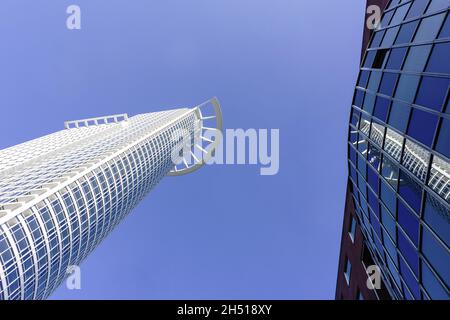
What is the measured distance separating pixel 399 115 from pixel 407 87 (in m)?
1.53

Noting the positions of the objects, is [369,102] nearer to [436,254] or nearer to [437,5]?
[437,5]

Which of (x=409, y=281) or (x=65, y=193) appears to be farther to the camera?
(x=65, y=193)

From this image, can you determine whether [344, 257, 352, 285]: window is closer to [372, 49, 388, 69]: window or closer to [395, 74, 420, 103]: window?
[372, 49, 388, 69]: window

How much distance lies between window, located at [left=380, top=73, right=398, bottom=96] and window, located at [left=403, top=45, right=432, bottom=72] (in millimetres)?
1319

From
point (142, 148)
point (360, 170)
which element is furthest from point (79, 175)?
point (360, 170)

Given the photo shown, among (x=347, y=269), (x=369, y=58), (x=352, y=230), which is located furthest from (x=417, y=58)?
(x=347, y=269)

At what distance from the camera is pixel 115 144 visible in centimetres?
9862

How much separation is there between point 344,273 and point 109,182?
59.5 metres

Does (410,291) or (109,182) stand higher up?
(410,291)

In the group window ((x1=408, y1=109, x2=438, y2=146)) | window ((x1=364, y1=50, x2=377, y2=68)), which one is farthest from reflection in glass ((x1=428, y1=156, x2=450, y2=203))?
window ((x1=364, y1=50, x2=377, y2=68))

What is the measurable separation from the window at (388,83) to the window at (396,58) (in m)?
0.50

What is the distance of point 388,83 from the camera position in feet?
69.3

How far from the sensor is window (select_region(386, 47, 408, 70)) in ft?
65.3
